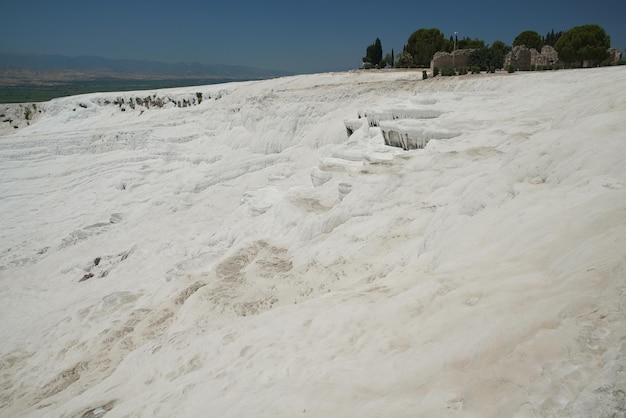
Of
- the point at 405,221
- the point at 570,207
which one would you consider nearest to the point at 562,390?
the point at 570,207

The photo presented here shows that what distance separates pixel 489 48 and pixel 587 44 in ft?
21.5

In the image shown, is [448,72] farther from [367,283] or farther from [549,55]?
[367,283]

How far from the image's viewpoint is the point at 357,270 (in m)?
8.87

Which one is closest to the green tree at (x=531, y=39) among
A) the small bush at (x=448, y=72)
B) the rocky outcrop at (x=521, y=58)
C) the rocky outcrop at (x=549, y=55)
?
the rocky outcrop at (x=549, y=55)

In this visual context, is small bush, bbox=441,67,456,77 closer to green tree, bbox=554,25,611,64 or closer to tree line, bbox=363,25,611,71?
tree line, bbox=363,25,611,71

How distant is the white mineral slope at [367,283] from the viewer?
13.0 feet

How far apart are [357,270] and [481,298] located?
395 cm

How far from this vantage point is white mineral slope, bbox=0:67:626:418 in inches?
155

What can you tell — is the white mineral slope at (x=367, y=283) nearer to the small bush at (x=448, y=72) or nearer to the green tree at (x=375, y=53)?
the small bush at (x=448, y=72)

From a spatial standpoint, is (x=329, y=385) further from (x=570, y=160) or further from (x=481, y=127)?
(x=481, y=127)

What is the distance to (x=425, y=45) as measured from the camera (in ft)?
133

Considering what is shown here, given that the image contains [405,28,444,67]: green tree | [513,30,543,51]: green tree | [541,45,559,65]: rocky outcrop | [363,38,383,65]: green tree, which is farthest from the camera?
[363,38,383,65]: green tree

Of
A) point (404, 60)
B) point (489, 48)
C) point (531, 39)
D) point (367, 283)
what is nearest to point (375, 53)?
point (404, 60)

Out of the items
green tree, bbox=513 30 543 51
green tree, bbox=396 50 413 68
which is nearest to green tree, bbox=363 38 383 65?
green tree, bbox=396 50 413 68
